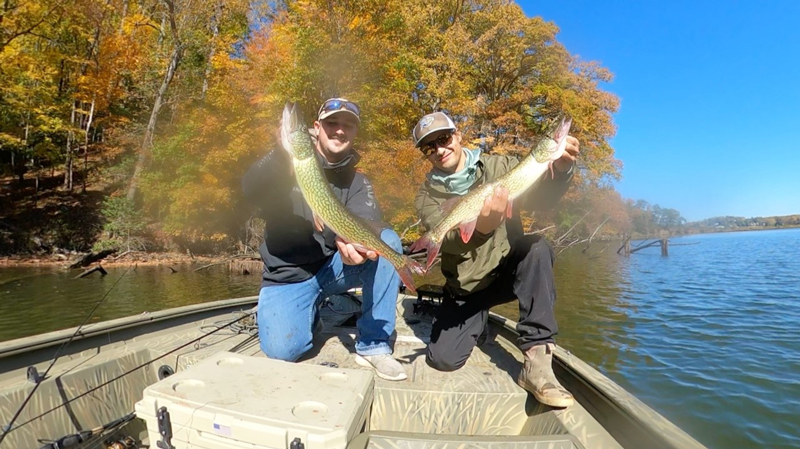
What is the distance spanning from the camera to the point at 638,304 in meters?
11.8

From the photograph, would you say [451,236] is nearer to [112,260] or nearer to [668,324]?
[668,324]

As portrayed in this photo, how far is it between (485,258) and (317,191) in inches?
56.1

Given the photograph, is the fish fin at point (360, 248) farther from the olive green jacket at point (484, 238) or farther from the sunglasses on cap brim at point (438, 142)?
the sunglasses on cap brim at point (438, 142)

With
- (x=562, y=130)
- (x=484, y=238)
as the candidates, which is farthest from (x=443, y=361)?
(x=562, y=130)

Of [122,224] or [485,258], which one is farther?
[122,224]

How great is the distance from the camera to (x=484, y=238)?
10.2 ft

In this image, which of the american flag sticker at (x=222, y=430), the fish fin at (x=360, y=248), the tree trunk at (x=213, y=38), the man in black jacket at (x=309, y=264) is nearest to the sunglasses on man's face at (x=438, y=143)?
the man in black jacket at (x=309, y=264)

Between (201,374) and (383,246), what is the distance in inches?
53.6

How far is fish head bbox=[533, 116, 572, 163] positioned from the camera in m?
2.89

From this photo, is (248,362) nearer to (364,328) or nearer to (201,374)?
(201,374)

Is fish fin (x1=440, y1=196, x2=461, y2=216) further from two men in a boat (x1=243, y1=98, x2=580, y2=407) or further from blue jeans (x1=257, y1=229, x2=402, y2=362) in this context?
blue jeans (x1=257, y1=229, x2=402, y2=362)

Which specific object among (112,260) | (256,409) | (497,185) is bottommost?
(112,260)

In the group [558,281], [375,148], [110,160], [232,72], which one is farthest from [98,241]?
[558,281]

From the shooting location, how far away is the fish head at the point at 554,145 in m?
2.89
